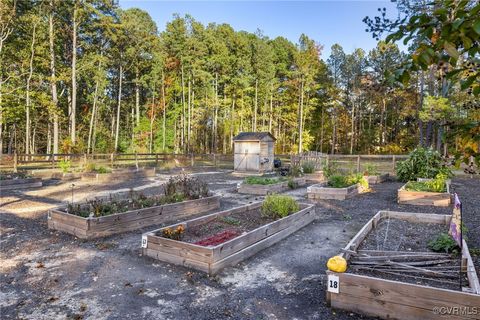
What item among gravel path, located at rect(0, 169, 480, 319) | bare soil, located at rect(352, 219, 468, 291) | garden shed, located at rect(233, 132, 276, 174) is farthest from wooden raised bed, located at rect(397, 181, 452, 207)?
garden shed, located at rect(233, 132, 276, 174)

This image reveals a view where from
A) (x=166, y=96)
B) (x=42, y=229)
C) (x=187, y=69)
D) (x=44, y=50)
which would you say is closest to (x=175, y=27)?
(x=187, y=69)

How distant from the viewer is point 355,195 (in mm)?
11070

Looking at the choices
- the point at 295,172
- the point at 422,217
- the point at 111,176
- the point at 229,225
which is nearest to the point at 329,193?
the point at 422,217

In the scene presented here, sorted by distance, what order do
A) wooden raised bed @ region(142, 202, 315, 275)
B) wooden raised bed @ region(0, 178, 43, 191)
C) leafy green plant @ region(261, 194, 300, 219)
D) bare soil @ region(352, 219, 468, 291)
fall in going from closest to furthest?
bare soil @ region(352, 219, 468, 291), wooden raised bed @ region(142, 202, 315, 275), leafy green plant @ region(261, 194, 300, 219), wooden raised bed @ region(0, 178, 43, 191)

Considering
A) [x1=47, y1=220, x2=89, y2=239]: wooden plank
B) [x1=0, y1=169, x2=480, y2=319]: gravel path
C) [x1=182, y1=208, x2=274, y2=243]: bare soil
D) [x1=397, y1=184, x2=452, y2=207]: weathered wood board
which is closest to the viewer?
[x1=0, y1=169, x2=480, y2=319]: gravel path

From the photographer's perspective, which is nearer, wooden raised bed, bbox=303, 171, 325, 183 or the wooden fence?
wooden raised bed, bbox=303, 171, 325, 183

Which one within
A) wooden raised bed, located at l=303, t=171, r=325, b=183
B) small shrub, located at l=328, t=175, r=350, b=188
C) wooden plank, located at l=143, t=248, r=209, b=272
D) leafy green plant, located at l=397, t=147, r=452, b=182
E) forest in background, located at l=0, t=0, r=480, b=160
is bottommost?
wooden plank, located at l=143, t=248, r=209, b=272

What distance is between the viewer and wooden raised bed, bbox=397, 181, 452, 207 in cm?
912

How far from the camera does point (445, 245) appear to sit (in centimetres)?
468

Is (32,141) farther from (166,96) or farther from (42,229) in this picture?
(42,229)

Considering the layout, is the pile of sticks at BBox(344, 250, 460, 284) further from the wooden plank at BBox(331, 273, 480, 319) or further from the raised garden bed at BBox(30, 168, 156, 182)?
the raised garden bed at BBox(30, 168, 156, 182)

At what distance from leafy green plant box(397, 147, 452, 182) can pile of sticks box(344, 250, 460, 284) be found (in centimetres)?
910

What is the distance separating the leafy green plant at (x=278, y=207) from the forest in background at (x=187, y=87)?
1778cm

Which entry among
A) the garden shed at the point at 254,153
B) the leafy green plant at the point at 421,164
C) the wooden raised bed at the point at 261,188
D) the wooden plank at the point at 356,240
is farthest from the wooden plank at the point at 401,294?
the garden shed at the point at 254,153
